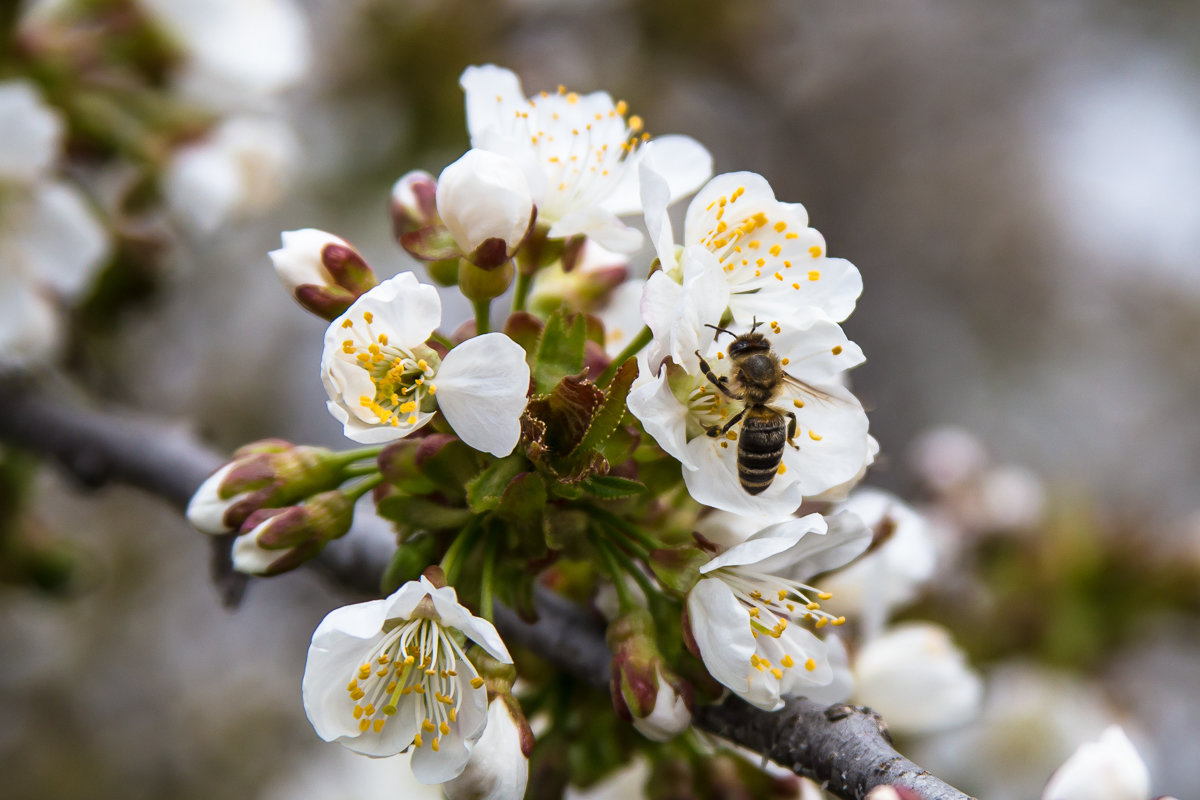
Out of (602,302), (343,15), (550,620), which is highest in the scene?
(343,15)

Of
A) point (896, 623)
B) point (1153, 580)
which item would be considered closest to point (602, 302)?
point (896, 623)

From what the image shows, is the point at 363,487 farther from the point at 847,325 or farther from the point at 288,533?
the point at 847,325

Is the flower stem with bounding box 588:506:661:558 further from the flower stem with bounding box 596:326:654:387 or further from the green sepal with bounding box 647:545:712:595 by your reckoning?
the flower stem with bounding box 596:326:654:387

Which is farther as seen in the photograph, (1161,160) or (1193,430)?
(1161,160)

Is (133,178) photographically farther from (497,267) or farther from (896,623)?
(896,623)

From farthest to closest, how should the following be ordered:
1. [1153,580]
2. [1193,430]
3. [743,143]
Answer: [1193,430], [743,143], [1153,580]

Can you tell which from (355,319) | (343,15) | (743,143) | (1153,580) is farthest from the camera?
(743,143)

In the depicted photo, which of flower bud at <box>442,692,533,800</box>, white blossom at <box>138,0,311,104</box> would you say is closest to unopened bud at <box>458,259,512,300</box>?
flower bud at <box>442,692,533,800</box>

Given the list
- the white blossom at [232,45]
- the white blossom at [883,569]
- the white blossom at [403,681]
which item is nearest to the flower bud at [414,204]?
the white blossom at [403,681]
